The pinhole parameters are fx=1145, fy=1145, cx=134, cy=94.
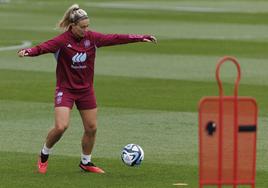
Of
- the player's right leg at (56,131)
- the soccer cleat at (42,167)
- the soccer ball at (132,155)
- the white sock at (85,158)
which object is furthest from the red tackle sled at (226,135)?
the soccer cleat at (42,167)

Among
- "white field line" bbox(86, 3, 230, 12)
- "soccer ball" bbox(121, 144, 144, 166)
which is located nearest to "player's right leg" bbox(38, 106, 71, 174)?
"soccer ball" bbox(121, 144, 144, 166)

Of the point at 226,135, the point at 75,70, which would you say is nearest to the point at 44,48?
the point at 75,70

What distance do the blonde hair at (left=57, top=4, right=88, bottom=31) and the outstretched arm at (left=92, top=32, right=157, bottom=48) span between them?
0.35 meters

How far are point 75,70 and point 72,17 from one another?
68cm

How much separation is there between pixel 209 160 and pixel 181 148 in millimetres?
5080

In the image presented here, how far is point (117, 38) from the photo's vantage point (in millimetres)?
14492

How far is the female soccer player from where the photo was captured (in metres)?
14.2

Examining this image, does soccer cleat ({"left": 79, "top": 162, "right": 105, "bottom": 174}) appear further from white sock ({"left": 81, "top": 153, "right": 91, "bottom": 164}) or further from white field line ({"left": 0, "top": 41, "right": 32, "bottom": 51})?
white field line ({"left": 0, "top": 41, "right": 32, "bottom": 51})

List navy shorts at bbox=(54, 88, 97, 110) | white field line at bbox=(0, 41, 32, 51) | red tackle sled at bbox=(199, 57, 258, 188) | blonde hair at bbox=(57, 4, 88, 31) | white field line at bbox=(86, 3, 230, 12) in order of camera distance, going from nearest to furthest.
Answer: red tackle sled at bbox=(199, 57, 258, 188)
blonde hair at bbox=(57, 4, 88, 31)
navy shorts at bbox=(54, 88, 97, 110)
white field line at bbox=(0, 41, 32, 51)
white field line at bbox=(86, 3, 230, 12)

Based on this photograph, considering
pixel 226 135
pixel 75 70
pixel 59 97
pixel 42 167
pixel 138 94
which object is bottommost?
pixel 226 135

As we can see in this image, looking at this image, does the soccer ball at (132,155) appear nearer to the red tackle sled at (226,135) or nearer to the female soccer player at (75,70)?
the female soccer player at (75,70)

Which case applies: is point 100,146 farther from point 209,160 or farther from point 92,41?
point 209,160

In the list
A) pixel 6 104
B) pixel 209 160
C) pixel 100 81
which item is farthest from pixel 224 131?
pixel 100 81

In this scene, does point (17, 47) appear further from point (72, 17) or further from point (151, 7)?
point (151, 7)
